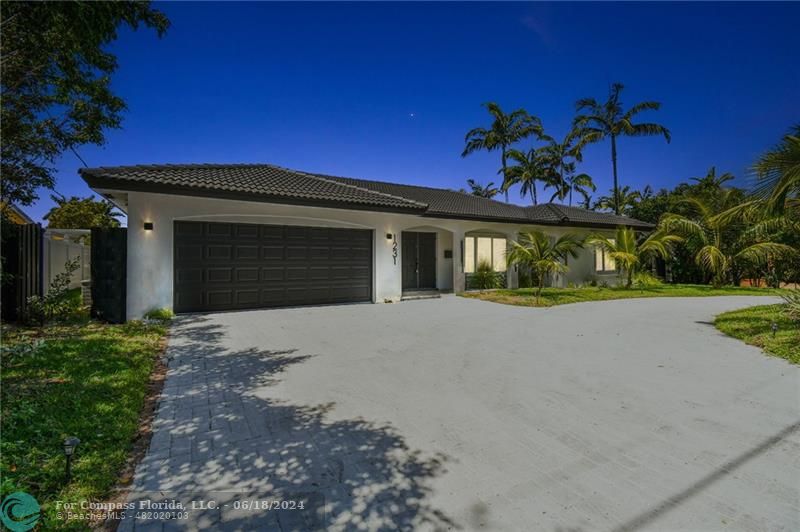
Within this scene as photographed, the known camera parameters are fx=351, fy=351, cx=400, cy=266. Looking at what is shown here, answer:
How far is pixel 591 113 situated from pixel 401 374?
2724 centimetres

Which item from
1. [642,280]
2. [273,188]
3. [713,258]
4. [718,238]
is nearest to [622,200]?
[718,238]

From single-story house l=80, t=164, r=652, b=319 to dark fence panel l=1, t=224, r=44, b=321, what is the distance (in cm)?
165

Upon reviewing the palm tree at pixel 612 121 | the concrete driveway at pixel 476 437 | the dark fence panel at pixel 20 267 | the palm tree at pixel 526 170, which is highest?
the palm tree at pixel 612 121

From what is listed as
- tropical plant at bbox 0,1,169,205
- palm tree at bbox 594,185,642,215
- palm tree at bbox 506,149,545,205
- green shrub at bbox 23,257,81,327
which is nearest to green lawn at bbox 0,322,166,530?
green shrub at bbox 23,257,81,327

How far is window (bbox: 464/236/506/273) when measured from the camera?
16141 millimetres

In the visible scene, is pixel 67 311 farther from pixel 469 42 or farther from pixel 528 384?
pixel 469 42

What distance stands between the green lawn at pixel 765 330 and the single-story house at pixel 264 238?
860cm

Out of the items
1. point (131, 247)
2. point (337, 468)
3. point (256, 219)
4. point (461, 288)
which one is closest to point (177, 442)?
point (337, 468)

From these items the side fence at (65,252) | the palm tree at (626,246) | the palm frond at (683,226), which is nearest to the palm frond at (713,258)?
the palm frond at (683,226)

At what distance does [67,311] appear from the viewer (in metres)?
8.29

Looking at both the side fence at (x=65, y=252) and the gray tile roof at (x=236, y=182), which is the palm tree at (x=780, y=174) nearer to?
the gray tile roof at (x=236, y=182)

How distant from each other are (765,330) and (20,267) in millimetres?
16075

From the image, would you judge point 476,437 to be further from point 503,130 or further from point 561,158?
point 561,158

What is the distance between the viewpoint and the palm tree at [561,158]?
26.9 meters
